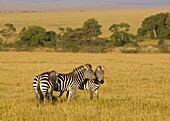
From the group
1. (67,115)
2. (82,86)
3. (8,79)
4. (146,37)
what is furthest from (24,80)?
(146,37)

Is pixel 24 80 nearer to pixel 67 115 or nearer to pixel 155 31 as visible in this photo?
pixel 67 115

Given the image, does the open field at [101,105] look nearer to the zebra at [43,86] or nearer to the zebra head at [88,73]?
the zebra at [43,86]

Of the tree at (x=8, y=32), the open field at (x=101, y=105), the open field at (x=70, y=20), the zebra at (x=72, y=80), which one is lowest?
the open field at (x=70, y=20)

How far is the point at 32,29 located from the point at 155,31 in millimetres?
19233

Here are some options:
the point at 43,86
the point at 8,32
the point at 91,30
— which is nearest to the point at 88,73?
the point at 43,86

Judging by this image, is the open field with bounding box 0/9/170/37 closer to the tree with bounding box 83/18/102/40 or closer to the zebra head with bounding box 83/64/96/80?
the tree with bounding box 83/18/102/40

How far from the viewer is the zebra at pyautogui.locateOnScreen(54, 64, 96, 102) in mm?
12875

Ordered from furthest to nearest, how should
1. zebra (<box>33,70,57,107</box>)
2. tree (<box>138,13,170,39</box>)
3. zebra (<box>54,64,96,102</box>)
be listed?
tree (<box>138,13,170,39</box>)
zebra (<box>54,64,96,102</box>)
zebra (<box>33,70,57,107</box>)

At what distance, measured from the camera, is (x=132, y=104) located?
1261cm

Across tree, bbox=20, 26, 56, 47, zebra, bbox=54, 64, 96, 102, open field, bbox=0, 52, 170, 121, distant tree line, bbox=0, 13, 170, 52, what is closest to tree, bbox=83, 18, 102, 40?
distant tree line, bbox=0, 13, 170, 52

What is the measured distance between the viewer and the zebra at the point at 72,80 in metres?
12.9

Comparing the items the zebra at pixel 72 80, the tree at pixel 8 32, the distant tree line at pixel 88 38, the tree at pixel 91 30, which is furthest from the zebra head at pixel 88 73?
the tree at pixel 8 32

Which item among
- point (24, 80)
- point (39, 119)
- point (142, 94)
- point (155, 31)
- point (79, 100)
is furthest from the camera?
point (155, 31)

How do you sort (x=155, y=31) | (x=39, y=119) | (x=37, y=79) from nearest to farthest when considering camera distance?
(x=39, y=119) < (x=37, y=79) < (x=155, y=31)
